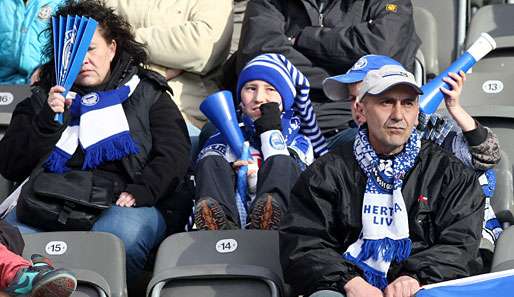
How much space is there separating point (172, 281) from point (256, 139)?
0.88 metres

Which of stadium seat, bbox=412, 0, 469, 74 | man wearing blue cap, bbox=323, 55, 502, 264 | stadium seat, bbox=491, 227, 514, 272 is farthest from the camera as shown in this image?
stadium seat, bbox=412, 0, 469, 74

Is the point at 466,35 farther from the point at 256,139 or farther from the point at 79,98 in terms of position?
the point at 79,98

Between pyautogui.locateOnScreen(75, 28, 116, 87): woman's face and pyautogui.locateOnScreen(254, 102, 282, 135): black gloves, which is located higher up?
pyautogui.locateOnScreen(254, 102, 282, 135): black gloves

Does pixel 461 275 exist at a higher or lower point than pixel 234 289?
higher

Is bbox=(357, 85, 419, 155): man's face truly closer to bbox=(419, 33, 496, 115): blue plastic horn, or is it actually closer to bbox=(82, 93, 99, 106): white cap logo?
bbox=(419, 33, 496, 115): blue plastic horn

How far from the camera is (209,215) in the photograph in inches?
170

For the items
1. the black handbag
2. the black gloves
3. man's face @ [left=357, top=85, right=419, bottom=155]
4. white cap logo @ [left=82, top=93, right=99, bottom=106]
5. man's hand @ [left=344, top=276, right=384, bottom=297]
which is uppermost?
man's face @ [left=357, top=85, right=419, bottom=155]

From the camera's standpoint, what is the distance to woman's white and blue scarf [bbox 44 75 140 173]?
4.70m

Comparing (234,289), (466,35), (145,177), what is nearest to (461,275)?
(234,289)

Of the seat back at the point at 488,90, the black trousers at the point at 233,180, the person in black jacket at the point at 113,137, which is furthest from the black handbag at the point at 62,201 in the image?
the seat back at the point at 488,90

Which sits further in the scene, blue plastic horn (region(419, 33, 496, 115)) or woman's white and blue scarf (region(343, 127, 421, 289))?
blue plastic horn (region(419, 33, 496, 115))

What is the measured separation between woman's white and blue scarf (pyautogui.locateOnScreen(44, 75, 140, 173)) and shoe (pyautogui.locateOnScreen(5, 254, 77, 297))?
89 cm

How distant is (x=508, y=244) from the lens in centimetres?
391

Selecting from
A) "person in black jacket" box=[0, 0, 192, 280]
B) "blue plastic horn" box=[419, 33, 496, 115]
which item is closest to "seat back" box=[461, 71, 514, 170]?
"blue plastic horn" box=[419, 33, 496, 115]
